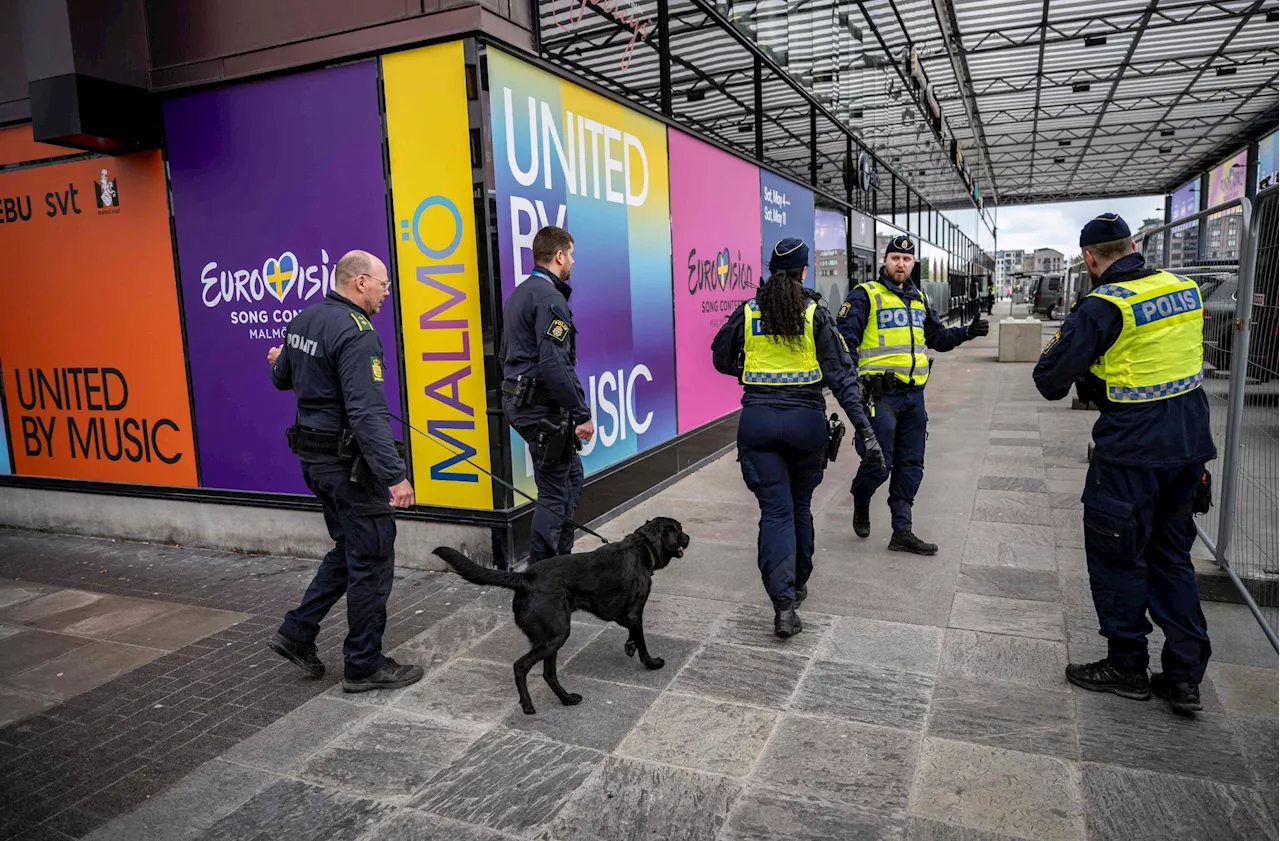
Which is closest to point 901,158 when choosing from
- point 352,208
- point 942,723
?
point 352,208

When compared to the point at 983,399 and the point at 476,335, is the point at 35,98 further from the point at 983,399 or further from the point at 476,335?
the point at 983,399

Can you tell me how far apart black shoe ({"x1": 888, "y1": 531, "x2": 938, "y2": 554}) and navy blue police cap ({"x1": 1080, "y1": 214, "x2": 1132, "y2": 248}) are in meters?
2.51

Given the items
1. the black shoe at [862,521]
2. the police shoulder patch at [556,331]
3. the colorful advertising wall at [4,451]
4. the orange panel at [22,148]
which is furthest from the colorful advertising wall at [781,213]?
the colorful advertising wall at [4,451]

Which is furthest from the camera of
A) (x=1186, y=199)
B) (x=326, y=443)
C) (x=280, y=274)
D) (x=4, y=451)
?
(x=1186, y=199)

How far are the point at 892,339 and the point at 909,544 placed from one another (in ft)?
4.51

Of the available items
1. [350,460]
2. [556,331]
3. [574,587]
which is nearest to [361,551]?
[350,460]

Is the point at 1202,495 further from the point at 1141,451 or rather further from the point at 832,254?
the point at 832,254

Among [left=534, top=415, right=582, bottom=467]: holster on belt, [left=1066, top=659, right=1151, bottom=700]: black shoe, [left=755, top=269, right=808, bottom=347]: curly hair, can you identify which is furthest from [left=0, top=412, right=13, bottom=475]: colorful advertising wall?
[left=1066, top=659, right=1151, bottom=700]: black shoe

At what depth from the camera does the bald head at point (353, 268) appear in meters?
3.66

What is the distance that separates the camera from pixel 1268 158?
2509cm

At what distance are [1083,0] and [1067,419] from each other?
947 cm

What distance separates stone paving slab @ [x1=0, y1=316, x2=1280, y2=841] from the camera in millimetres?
2684

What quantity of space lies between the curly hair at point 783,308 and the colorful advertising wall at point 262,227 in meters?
2.61

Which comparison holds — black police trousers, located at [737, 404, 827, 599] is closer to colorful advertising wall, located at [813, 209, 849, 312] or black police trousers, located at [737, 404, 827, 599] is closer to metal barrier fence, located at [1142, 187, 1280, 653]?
metal barrier fence, located at [1142, 187, 1280, 653]
